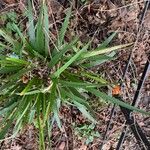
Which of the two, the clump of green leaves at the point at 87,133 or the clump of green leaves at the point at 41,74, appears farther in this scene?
the clump of green leaves at the point at 87,133

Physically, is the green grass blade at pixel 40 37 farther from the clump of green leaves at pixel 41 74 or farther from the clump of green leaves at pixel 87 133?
the clump of green leaves at pixel 87 133

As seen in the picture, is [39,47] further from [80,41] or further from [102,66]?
[102,66]

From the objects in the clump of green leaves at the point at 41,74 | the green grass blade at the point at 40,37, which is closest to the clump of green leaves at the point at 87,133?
the clump of green leaves at the point at 41,74

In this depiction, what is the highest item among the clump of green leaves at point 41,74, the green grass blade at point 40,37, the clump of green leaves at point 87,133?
the green grass blade at point 40,37

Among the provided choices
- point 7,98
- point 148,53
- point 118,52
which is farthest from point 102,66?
point 7,98

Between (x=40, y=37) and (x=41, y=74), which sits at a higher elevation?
(x=40, y=37)

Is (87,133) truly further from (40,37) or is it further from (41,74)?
(40,37)

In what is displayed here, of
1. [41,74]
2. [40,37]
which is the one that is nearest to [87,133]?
[41,74]

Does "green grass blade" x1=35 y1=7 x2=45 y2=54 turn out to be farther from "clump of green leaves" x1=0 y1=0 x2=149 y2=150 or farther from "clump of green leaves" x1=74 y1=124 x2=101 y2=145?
"clump of green leaves" x1=74 y1=124 x2=101 y2=145

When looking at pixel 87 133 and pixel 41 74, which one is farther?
pixel 87 133
